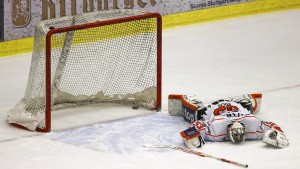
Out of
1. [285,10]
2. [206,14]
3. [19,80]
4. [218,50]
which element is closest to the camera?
[19,80]

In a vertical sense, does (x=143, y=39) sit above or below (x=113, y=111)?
above

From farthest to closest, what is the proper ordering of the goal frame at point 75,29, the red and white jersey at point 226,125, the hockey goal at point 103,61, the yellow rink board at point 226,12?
the yellow rink board at point 226,12 → the hockey goal at point 103,61 → the goal frame at point 75,29 → the red and white jersey at point 226,125

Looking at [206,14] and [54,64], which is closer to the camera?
[54,64]

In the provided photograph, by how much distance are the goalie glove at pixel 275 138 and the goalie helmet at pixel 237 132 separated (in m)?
0.14

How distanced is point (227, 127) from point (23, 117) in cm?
147

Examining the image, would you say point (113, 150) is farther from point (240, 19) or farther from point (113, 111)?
point (240, 19)

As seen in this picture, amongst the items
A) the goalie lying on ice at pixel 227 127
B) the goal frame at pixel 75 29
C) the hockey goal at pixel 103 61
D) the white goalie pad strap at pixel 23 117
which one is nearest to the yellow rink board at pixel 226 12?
the hockey goal at pixel 103 61

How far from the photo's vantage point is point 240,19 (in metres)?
12.0

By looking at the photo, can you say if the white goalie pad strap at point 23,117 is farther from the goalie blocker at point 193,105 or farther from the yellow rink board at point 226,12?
the yellow rink board at point 226,12

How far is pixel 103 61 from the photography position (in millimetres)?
7734

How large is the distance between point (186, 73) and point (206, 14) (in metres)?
2.68

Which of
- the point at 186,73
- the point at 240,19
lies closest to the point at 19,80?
the point at 186,73

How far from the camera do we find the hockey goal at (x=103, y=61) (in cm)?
728

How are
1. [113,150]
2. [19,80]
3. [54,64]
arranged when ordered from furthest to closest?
[19,80]
[54,64]
[113,150]
